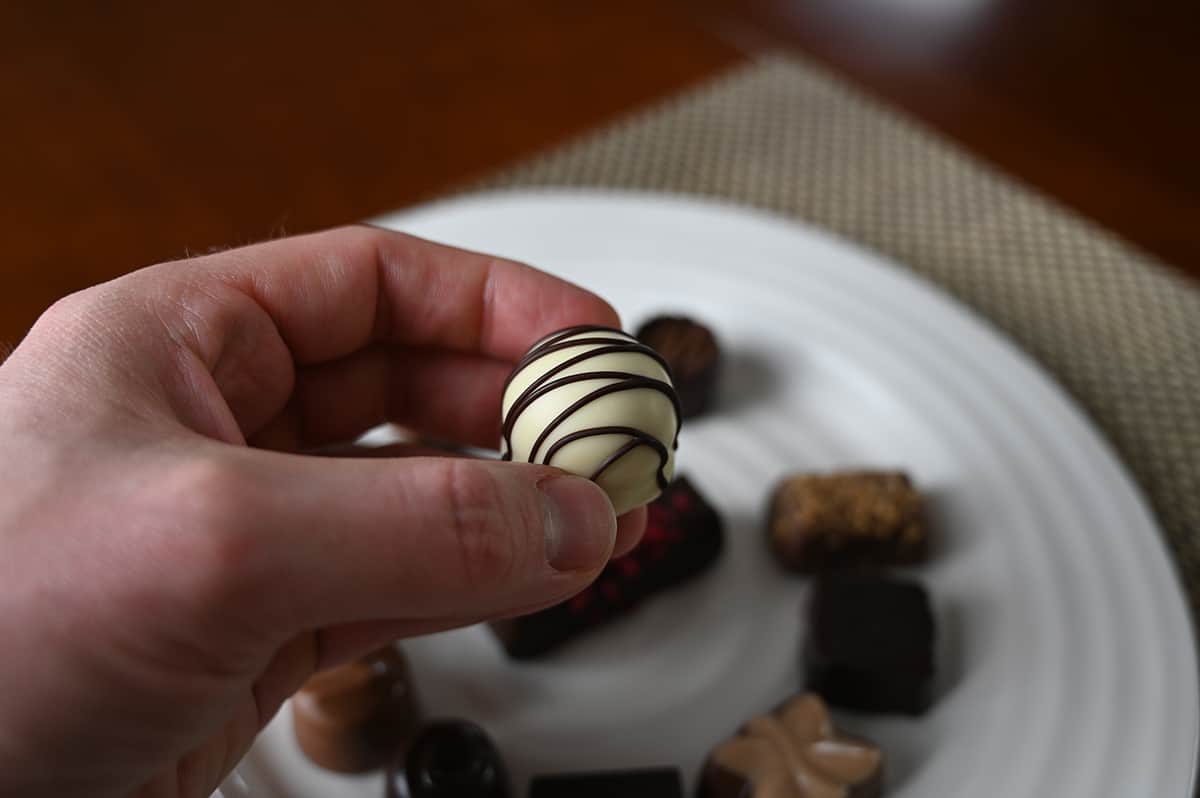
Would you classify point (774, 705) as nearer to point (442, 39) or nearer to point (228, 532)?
point (228, 532)

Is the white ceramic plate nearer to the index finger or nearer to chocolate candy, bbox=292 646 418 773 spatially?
chocolate candy, bbox=292 646 418 773

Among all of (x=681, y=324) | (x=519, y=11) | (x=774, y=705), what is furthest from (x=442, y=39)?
(x=774, y=705)

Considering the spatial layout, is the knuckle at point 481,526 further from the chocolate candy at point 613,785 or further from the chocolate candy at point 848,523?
the chocolate candy at point 848,523

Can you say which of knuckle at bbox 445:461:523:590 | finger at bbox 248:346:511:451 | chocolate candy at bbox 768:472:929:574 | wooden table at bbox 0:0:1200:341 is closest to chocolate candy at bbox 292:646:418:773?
finger at bbox 248:346:511:451

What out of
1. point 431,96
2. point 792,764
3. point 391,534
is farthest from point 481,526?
point 431,96

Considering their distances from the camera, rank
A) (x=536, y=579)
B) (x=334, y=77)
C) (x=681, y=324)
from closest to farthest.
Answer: (x=536, y=579)
(x=681, y=324)
(x=334, y=77)
